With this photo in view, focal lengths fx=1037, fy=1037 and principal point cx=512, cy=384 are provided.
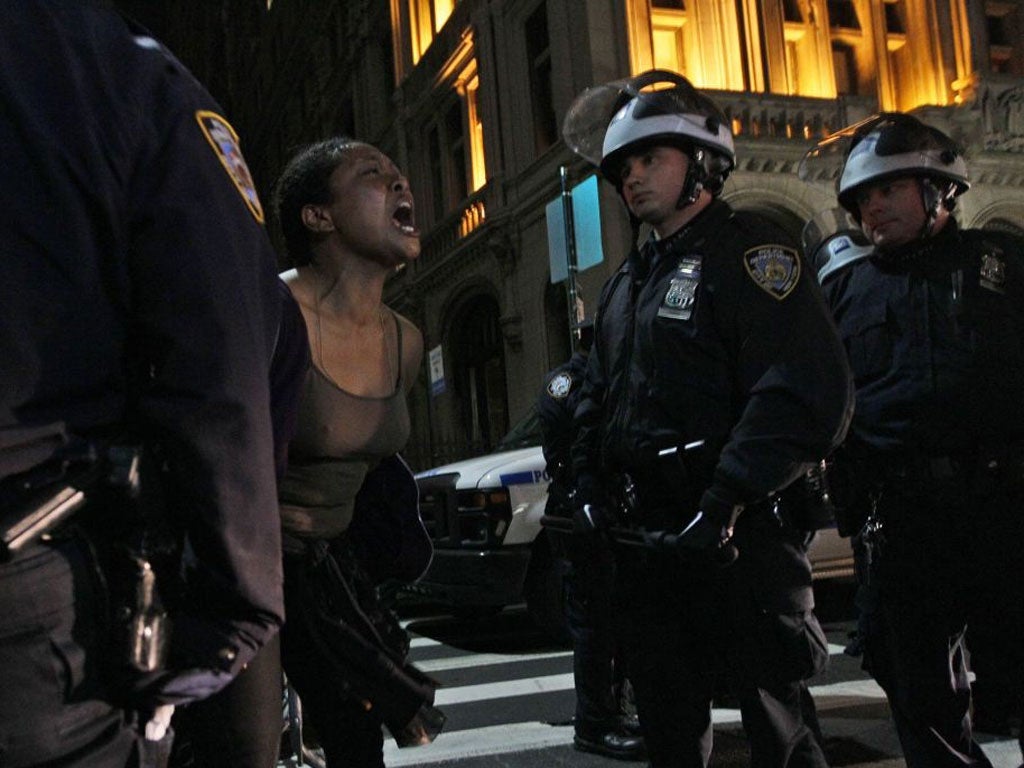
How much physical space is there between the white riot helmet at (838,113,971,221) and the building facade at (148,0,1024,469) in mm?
10090

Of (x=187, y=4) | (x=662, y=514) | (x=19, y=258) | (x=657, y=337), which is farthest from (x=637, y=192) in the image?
(x=187, y=4)

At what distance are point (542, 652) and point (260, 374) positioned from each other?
6.15 meters

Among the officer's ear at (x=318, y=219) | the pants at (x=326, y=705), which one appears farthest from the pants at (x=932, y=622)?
the officer's ear at (x=318, y=219)

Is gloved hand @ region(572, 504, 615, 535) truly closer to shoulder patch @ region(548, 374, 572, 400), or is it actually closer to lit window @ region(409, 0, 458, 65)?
shoulder patch @ region(548, 374, 572, 400)

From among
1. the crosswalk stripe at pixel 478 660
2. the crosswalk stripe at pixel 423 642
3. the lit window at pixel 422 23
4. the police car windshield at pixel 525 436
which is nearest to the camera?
the crosswalk stripe at pixel 478 660

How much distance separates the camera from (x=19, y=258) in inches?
49.0

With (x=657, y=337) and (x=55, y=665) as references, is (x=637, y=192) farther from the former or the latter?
(x=55, y=665)

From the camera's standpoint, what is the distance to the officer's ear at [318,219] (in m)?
2.57

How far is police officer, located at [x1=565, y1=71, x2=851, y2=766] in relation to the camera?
2.45 meters

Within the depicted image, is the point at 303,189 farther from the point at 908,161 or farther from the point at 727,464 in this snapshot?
the point at 908,161

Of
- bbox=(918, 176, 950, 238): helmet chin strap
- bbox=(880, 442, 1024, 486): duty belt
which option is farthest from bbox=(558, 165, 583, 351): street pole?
bbox=(880, 442, 1024, 486): duty belt

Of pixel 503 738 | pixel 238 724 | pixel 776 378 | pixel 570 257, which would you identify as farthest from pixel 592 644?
pixel 570 257

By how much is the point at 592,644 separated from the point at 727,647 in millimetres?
2162

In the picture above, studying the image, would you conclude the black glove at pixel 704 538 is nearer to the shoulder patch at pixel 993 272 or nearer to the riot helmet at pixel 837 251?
the shoulder patch at pixel 993 272
